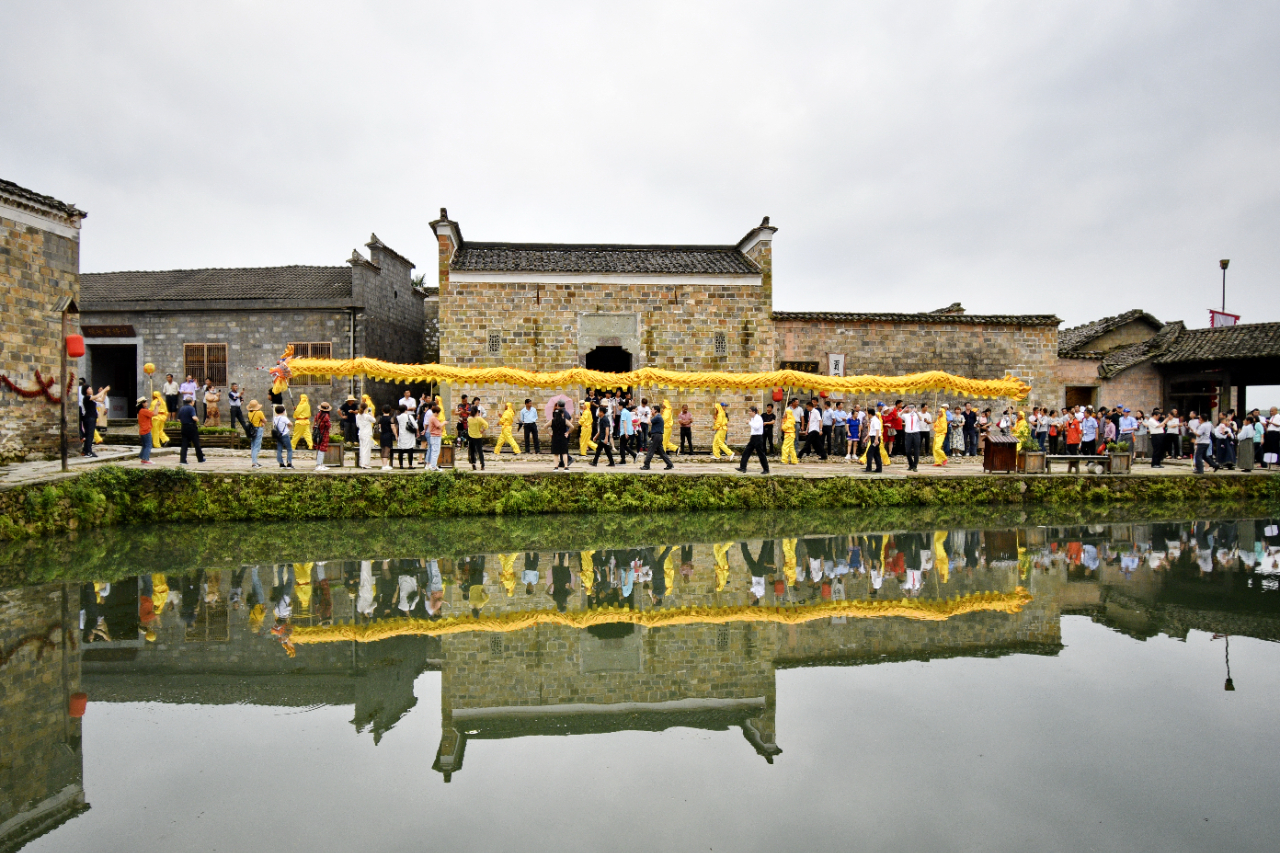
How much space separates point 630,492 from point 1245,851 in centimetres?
942

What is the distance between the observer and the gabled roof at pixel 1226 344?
59.9 feet

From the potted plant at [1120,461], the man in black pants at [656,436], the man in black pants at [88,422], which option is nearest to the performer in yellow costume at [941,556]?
the man in black pants at [656,436]

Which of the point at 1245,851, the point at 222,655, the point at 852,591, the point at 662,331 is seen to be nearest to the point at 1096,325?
the point at 662,331

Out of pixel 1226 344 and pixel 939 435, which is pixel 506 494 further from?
pixel 1226 344

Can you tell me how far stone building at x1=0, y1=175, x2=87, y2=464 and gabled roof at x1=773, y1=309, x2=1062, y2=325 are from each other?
14.3 m

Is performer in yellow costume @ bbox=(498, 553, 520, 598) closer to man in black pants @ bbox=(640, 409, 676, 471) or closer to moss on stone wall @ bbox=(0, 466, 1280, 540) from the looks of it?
moss on stone wall @ bbox=(0, 466, 1280, 540)

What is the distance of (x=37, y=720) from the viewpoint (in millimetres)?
4430

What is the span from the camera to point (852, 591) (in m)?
7.42

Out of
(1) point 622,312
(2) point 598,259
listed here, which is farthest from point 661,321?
(2) point 598,259

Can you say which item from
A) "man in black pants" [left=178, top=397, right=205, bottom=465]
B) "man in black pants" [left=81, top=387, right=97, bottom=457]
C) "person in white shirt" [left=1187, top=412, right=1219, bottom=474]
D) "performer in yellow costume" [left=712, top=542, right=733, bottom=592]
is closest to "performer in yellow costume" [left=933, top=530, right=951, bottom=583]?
"performer in yellow costume" [left=712, top=542, right=733, bottom=592]

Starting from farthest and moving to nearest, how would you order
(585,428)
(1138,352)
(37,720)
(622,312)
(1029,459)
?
(1138,352) → (622,312) → (585,428) → (1029,459) → (37,720)

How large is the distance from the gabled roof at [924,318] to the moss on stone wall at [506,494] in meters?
6.38

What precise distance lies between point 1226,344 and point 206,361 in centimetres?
2576

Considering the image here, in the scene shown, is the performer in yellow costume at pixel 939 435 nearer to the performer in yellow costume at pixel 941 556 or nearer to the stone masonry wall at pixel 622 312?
the stone masonry wall at pixel 622 312
